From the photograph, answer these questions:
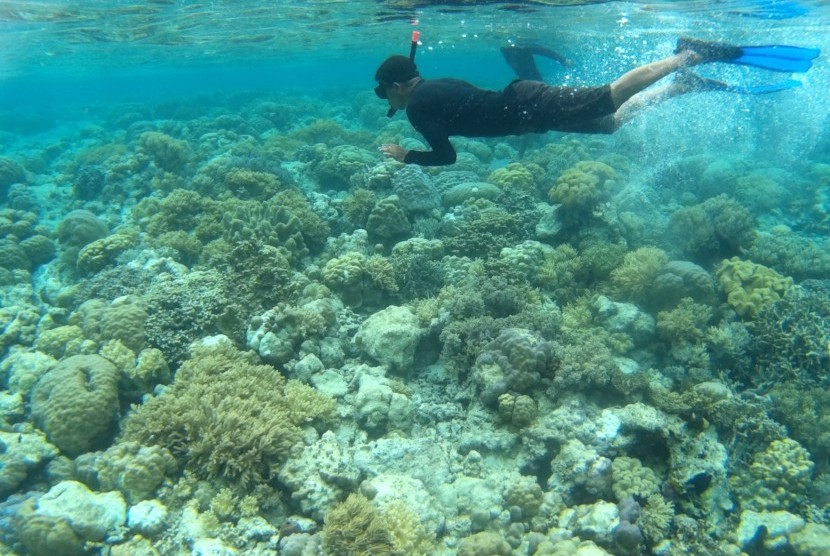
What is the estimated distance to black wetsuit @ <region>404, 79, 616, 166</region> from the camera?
18.2 ft

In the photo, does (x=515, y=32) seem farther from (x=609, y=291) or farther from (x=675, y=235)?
(x=609, y=291)

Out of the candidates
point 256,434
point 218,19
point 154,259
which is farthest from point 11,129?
point 256,434

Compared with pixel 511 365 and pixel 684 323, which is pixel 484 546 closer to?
pixel 511 365

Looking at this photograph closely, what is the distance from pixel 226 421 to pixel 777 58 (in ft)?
32.1

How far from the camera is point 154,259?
29.8 ft

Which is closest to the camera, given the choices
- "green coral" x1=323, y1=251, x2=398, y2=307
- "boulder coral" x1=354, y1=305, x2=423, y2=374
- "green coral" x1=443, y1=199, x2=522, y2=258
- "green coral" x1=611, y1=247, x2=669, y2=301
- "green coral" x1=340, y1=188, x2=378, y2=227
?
"boulder coral" x1=354, y1=305, x2=423, y2=374

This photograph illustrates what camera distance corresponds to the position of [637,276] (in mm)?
7938

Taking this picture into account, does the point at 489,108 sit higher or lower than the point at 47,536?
higher

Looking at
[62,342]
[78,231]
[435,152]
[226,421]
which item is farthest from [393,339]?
[78,231]

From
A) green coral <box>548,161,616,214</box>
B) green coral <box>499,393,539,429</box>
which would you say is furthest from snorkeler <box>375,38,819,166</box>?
green coral <box>499,393,539,429</box>

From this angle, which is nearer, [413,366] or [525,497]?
[525,497]

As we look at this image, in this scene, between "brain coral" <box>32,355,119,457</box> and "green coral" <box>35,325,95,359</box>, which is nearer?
"brain coral" <box>32,355,119,457</box>

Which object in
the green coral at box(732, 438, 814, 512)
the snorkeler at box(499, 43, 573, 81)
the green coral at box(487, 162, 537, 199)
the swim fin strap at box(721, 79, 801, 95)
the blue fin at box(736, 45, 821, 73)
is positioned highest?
the blue fin at box(736, 45, 821, 73)

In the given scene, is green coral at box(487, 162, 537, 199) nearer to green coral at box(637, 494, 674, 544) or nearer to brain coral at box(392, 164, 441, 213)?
brain coral at box(392, 164, 441, 213)
